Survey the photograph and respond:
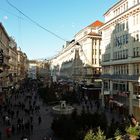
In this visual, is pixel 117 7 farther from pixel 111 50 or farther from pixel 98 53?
pixel 98 53

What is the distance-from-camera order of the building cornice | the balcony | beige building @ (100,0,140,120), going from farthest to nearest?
1. beige building @ (100,0,140,120)
2. the balcony
3. the building cornice

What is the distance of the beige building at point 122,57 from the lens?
160 feet

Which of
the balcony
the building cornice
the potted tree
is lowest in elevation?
the potted tree

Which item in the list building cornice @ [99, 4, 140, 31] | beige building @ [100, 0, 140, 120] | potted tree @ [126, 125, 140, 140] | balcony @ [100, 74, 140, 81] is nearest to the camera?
potted tree @ [126, 125, 140, 140]

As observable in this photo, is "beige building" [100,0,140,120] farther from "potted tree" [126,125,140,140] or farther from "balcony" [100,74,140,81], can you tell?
"potted tree" [126,125,140,140]

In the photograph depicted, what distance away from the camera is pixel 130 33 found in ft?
166

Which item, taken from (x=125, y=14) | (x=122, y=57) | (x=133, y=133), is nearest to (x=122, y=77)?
(x=122, y=57)

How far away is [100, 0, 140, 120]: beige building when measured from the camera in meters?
48.9

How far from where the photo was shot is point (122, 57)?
178ft

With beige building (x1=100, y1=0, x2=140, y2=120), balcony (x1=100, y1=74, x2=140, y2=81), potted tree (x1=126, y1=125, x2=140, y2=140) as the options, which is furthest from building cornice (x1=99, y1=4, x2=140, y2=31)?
potted tree (x1=126, y1=125, x2=140, y2=140)

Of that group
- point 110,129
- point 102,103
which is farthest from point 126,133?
point 102,103

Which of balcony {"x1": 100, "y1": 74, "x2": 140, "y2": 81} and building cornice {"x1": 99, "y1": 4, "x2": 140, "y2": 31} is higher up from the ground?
building cornice {"x1": 99, "y1": 4, "x2": 140, "y2": 31}

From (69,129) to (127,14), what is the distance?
27680mm

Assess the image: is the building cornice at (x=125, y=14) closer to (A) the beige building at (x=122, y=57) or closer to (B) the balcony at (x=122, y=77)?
(A) the beige building at (x=122, y=57)
